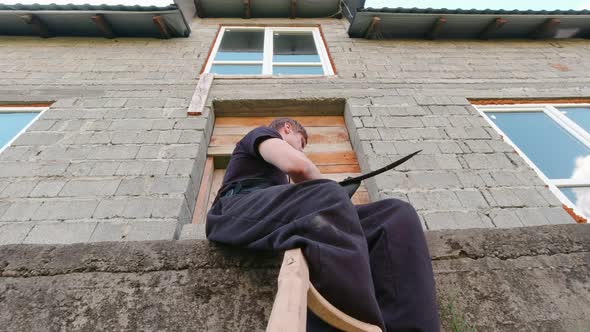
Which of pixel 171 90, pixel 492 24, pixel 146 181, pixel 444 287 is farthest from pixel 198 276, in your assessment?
pixel 492 24

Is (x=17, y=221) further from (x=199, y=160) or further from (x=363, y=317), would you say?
(x=363, y=317)

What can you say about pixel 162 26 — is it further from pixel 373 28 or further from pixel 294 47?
pixel 373 28

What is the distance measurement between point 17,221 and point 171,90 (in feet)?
7.67

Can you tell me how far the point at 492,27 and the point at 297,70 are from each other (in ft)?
13.6

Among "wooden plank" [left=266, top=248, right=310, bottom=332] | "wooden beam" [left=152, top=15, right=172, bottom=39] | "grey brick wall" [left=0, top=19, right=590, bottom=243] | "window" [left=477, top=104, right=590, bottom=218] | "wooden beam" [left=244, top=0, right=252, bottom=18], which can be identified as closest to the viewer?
"wooden plank" [left=266, top=248, right=310, bottom=332]

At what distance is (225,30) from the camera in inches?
259

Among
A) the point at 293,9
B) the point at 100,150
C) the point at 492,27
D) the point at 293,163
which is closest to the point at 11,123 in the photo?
the point at 100,150

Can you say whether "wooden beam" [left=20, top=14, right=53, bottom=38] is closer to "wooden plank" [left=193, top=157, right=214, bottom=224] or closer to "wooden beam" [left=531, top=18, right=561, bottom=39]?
"wooden plank" [left=193, top=157, right=214, bottom=224]

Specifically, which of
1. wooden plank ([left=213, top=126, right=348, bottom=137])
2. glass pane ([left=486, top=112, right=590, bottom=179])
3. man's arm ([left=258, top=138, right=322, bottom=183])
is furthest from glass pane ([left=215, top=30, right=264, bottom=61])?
man's arm ([left=258, top=138, right=322, bottom=183])

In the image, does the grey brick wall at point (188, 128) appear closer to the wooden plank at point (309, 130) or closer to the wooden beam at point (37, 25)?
the wooden beam at point (37, 25)

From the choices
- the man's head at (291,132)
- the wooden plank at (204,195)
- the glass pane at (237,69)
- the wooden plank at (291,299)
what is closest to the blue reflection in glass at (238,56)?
the glass pane at (237,69)

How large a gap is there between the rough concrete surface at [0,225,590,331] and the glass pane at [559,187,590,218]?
143cm

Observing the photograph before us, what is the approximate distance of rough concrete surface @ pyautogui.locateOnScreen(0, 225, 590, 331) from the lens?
5.05 ft

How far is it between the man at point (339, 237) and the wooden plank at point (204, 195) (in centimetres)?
132
